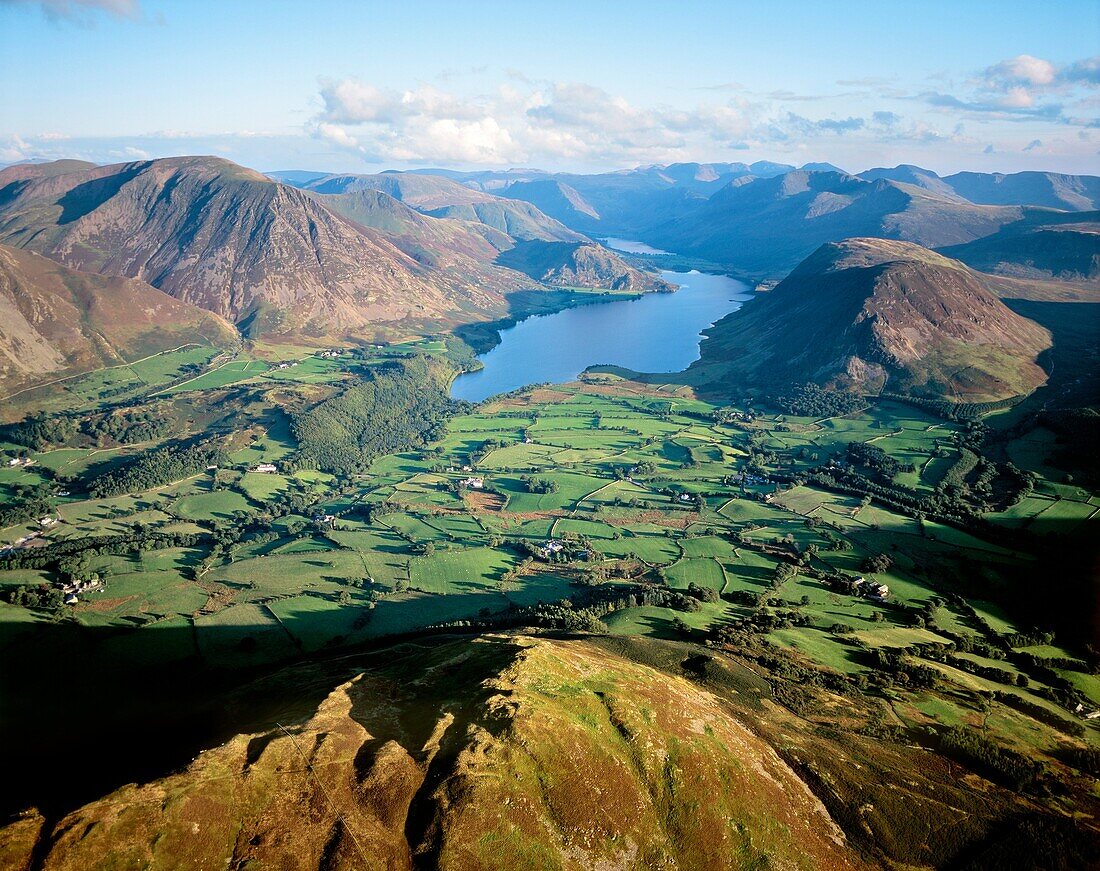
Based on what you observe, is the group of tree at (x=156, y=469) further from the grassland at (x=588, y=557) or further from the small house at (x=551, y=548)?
the small house at (x=551, y=548)

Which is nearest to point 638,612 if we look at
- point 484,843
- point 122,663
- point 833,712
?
point 833,712

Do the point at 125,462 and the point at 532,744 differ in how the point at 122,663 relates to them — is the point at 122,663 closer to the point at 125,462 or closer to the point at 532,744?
the point at 532,744

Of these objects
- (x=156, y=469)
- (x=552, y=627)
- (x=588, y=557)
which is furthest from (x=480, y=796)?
(x=156, y=469)

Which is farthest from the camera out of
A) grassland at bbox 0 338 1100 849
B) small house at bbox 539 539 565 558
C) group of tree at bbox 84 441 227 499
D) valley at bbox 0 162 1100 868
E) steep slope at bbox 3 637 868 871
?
group of tree at bbox 84 441 227 499

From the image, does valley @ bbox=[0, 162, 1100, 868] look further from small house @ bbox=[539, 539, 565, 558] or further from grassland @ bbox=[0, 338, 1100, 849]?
small house @ bbox=[539, 539, 565, 558]

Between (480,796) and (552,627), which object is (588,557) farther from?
(480,796)

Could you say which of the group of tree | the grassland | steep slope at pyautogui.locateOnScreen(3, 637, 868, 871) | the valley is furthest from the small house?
the group of tree

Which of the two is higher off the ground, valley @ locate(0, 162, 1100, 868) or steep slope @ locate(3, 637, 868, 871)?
steep slope @ locate(3, 637, 868, 871)

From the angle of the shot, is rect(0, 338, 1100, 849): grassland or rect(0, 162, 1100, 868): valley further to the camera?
rect(0, 338, 1100, 849): grassland
